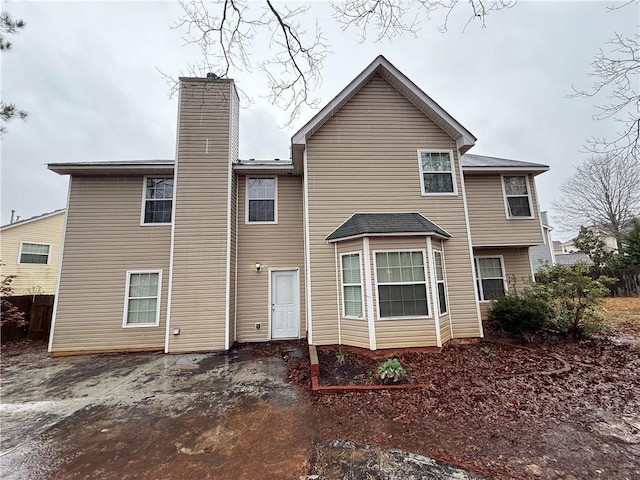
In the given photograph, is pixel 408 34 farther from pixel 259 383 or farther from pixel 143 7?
pixel 259 383

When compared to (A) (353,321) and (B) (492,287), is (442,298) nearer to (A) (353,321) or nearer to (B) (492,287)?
(A) (353,321)

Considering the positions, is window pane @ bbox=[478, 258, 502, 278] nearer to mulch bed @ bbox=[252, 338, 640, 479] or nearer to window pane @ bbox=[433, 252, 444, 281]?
window pane @ bbox=[433, 252, 444, 281]

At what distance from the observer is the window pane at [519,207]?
8625 mm

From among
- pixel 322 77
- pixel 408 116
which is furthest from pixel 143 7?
pixel 408 116

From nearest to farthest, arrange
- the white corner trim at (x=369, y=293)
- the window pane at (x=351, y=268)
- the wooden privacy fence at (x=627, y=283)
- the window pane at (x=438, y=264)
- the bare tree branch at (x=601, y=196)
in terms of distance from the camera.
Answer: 1. the white corner trim at (x=369, y=293)
2. the window pane at (x=351, y=268)
3. the window pane at (x=438, y=264)
4. the wooden privacy fence at (x=627, y=283)
5. the bare tree branch at (x=601, y=196)

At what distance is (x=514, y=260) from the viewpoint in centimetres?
919

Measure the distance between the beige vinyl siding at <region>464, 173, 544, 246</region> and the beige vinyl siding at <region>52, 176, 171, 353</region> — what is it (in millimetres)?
10027

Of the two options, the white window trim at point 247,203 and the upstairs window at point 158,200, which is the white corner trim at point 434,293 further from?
the upstairs window at point 158,200

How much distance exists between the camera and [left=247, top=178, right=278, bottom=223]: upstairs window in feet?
28.0

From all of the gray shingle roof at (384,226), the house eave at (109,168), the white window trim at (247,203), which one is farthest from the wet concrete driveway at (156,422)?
the house eave at (109,168)

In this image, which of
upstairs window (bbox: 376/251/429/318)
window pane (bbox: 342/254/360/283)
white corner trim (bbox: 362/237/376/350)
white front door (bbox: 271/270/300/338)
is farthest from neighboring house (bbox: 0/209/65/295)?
upstairs window (bbox: 376/251/429/318)

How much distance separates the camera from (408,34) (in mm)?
3914

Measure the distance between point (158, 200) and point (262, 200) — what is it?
334 centimetres

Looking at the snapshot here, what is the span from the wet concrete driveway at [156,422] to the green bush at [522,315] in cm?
594
